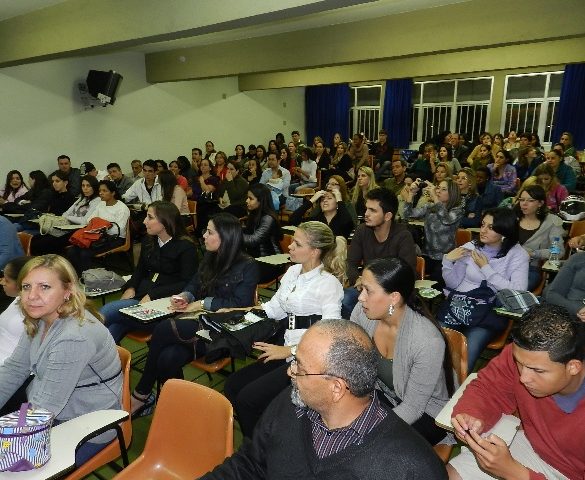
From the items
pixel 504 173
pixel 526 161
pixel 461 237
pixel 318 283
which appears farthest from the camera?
pixel 526 161

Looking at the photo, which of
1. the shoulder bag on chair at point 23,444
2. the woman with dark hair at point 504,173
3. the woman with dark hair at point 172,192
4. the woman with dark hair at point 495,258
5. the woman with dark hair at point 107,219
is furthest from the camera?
the woman with dark hair at point 504,173

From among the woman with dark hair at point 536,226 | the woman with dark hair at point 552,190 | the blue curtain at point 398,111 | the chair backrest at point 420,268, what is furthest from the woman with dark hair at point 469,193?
the blue curtain at point 398,111

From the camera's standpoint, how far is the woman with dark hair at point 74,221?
5.65m

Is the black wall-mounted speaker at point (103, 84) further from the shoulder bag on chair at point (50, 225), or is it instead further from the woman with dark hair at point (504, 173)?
the woman with dark hair at point (504, 173)

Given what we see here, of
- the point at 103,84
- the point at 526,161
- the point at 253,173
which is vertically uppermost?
the point at 103,84

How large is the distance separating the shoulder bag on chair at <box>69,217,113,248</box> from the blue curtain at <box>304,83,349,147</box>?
33.4ft

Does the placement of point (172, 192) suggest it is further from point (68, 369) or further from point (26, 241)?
point (68, 369)

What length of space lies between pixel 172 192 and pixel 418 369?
5.00 m

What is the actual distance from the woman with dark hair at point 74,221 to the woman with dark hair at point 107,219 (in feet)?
0.63

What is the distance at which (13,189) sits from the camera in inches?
291

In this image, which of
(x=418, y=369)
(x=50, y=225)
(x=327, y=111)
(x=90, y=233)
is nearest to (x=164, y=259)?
(x=90, y=233)

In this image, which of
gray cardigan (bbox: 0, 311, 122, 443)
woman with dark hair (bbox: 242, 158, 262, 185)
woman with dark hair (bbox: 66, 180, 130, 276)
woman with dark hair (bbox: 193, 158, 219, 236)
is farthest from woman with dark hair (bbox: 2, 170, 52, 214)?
gray cardigan (bbox: 0, 311, 122, 443)

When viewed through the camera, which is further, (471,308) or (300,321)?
(471,308)

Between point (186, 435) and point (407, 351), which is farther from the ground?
point (407, 351)
